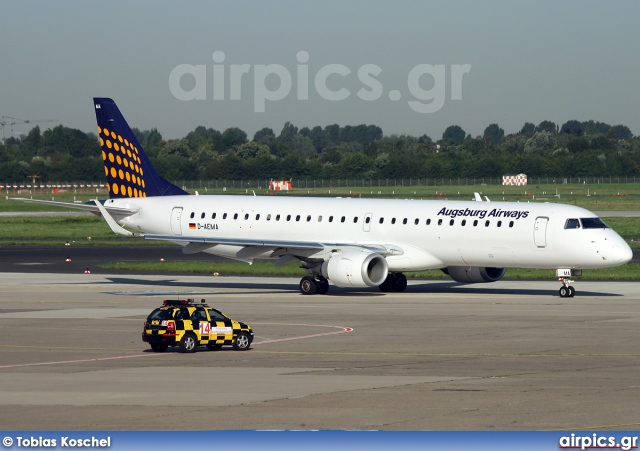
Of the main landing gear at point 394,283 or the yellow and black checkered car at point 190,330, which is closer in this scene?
the yellow and black checkered car at point 190,330

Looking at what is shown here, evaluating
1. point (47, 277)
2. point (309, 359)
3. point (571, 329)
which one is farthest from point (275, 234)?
point (309, 359)

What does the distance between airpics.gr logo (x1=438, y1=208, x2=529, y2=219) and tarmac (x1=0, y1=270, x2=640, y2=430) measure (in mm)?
3542

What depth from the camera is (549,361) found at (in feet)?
98.1

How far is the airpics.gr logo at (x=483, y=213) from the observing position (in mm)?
49344

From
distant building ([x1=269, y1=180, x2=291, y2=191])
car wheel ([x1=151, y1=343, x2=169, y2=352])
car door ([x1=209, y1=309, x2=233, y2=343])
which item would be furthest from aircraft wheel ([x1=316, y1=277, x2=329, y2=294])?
distant building ([x1=269, y1=180, x2=291, y2=191])

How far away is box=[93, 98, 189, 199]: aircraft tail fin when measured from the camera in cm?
5816

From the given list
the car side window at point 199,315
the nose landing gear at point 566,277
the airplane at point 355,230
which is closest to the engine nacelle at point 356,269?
the airplane at point 355,230

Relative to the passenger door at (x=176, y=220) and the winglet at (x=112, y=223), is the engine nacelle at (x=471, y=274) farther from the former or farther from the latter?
the winglet at (x=112, y=223)

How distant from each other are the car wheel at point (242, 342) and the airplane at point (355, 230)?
1666 cm

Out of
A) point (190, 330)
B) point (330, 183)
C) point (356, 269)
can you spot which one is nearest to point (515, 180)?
point (330, 183)

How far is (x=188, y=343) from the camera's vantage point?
3175 centimetres

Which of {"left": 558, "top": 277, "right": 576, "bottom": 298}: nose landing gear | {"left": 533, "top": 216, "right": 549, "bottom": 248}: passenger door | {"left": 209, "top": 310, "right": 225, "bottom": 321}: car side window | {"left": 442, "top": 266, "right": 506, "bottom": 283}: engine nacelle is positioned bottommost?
{"left": 209, "top": 310, "right": 225, "bottom": 321}: car side window

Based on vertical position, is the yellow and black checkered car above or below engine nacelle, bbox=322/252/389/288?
below

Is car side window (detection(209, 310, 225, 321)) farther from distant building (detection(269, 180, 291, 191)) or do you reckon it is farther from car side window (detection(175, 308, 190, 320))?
distant building (detection(269, 180, 291, 191))
